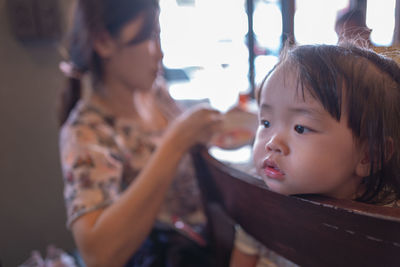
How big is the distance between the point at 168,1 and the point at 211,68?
67 cm

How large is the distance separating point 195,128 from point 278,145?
1.84 ft

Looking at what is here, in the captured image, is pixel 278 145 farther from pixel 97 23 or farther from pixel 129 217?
pixel 97 23

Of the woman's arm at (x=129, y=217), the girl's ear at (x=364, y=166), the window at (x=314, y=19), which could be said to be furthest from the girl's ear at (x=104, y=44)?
the girl's ear at (x=364, y=166)

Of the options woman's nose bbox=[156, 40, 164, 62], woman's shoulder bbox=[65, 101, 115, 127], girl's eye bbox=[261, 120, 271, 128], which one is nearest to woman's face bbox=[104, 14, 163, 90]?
woman's nose bbox=[156, 40, 164, 62]

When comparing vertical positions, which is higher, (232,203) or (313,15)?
(313,15)

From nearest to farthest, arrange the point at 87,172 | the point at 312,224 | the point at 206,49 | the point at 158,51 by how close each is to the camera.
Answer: the point at 312,224 → the point at 87,172 → the point at 158,51 → the point at 206,49

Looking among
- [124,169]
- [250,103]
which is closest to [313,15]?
[124,169]

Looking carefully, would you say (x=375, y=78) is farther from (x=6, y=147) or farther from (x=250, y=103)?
(x=6, y=147)

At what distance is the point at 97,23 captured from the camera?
3.81ft

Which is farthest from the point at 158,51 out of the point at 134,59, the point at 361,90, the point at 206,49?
the point at 206,49

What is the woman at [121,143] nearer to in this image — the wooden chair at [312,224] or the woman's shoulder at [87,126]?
the woman's shoulder at [87,126]

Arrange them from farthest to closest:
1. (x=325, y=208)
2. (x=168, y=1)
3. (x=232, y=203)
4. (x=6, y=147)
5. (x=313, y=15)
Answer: (x=168, y=1), (x=6, y=147), (x=313, y=15), (x=232, y=203), (x=325, y=208)

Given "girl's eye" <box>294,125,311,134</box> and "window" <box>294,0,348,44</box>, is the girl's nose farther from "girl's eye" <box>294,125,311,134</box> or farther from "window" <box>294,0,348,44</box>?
"window" <box>294,0,348,44</box>

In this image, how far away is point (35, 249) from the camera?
6.31 ft
